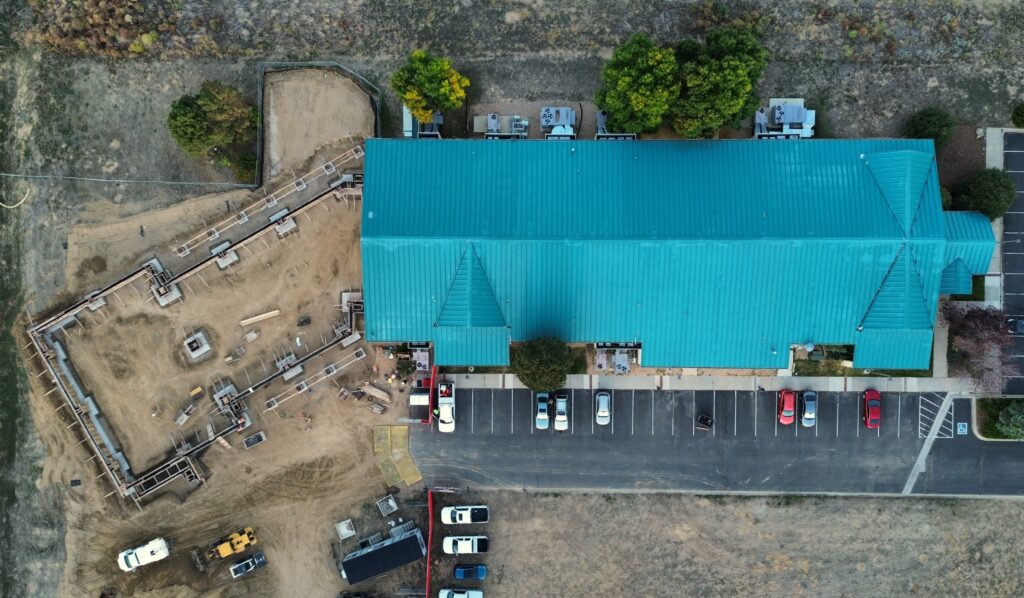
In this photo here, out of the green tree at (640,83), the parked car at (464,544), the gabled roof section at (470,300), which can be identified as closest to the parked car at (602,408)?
the gabled roof section at (470,300)

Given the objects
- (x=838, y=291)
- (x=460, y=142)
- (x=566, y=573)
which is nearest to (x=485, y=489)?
(x=566, y=573)

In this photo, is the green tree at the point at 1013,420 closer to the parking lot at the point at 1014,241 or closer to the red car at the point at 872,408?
the parking lot at the point at 1014,241

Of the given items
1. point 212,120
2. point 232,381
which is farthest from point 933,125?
point 232,381

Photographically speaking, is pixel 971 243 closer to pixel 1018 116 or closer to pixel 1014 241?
pixel 1014 241

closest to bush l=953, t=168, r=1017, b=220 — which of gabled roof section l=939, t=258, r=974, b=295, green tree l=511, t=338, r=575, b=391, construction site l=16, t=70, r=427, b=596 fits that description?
gabled roof section l=939, t=258, r=974, b=295

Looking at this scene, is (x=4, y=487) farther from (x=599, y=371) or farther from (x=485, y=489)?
(x=599, y=371)

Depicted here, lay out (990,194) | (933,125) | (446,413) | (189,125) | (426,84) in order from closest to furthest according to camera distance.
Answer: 1. (426,84)
2. (990,194)
3. (189,125)
4. (933,125)
5. (446,413)

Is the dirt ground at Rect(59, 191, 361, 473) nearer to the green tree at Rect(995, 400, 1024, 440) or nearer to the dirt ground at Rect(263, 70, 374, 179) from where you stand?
the dirt ground at Rect(263, 70, 374, 179)

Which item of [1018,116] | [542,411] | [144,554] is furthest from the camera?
[542,411]
